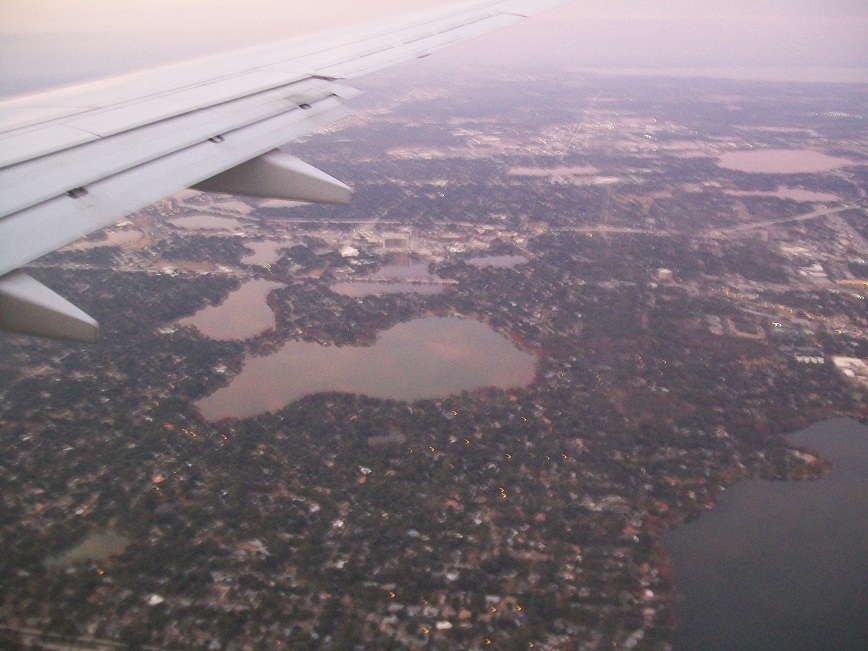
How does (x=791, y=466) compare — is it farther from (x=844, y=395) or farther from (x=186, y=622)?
(x=186, y=622)

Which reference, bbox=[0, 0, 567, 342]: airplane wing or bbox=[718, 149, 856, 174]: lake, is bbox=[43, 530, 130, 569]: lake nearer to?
bbox=[0, 0, 567, 342]: airplane wing

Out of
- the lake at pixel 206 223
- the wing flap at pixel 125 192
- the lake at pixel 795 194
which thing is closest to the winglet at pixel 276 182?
the wing flap at pixel 125 192

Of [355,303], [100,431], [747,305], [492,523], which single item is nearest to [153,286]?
[355,303]

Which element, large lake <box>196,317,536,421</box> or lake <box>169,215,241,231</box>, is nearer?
large lake <box>196,317,536,421</box>

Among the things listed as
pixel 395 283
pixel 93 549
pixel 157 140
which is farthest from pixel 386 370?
pixel 157 140

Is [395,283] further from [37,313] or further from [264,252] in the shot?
[37,313]

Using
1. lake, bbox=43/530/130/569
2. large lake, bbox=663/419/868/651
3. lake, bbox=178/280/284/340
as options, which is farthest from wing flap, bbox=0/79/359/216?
lake, bbox=178/280/284/340
